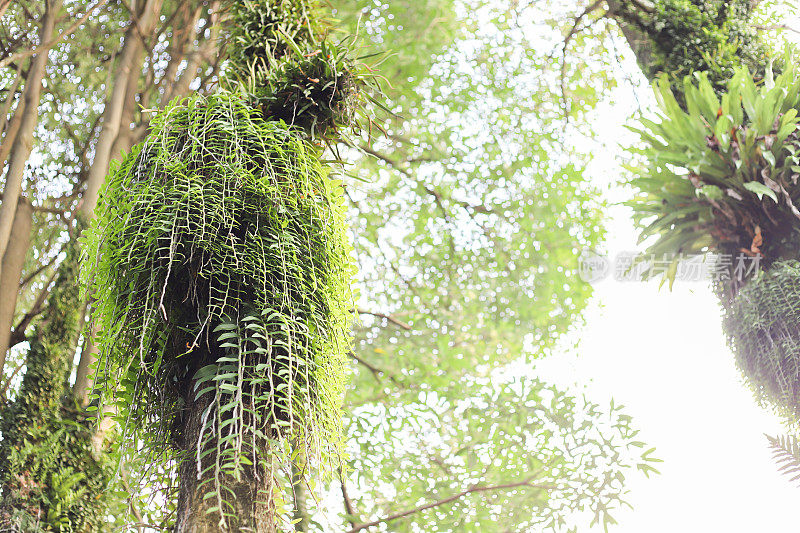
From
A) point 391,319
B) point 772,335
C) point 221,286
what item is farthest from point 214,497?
point 391,319

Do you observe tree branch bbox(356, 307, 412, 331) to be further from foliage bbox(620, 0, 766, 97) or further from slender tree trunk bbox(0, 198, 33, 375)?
foliage bbox(620, 0, 766, 97)

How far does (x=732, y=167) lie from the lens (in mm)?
2557

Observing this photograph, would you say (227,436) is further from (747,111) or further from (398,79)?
(398,79)

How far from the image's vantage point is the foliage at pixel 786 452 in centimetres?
225

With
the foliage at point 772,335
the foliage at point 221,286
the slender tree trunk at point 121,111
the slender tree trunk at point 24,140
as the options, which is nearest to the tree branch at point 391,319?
the slender tree trunk at point 121,111

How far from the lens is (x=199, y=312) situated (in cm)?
101

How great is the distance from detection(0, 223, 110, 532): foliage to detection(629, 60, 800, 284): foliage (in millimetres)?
2554

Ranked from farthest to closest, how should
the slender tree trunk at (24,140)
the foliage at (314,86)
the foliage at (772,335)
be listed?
1. the slender tree trunk at (24,140)
2. the foliage at (772,335)
3. the foliage at (314,86)

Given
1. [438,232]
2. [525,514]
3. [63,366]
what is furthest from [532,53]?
[63,366]

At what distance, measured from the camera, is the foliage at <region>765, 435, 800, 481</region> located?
88.5 inches

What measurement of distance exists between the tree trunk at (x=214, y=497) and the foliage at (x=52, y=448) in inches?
60.4

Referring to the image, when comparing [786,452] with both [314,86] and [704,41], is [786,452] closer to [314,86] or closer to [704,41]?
[704,41]

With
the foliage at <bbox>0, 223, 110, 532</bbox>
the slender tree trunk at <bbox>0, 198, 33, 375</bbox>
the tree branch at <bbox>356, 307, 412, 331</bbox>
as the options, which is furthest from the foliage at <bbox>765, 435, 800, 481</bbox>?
the slender tree trunk at <bbox>0, 198, 33, 375</bbox>

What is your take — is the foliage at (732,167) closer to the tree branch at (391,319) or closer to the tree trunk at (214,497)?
the tree branch at (391,319)
